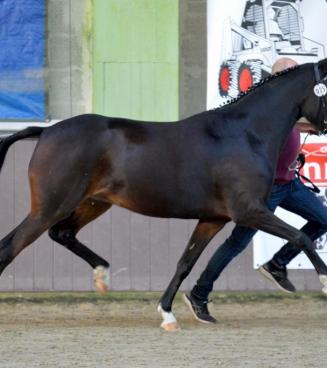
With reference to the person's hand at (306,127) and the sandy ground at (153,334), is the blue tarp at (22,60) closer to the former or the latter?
the sandy ground at (153,334)

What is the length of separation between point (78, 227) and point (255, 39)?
271 cm

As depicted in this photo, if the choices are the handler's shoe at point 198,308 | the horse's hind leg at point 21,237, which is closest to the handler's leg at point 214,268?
the handler's shoe at point 198,308

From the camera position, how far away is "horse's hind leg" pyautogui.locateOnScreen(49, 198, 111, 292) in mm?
8797

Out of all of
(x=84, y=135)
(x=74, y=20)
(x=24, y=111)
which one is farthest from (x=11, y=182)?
(x=84, y=135)

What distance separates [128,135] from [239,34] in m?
2.48

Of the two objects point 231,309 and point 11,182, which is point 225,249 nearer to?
point 231,309

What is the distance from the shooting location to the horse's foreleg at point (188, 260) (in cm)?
871

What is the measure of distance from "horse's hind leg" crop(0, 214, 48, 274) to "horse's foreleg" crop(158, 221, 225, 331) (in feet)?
3.70

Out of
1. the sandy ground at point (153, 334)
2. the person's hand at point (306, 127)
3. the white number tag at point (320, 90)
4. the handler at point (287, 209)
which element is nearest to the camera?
the sandy ground at point (153, 334)

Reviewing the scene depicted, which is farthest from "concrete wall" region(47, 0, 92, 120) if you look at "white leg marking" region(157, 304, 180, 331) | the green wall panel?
"white leg marking" region(157, 304, 180, 331)

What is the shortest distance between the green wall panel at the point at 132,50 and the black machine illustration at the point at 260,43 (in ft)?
1.63

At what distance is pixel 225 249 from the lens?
9070 millimetres

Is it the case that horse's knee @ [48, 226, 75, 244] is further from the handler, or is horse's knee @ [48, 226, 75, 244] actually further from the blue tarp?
the blue tarp

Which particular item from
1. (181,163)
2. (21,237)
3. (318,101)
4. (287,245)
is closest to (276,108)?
(318,101)
